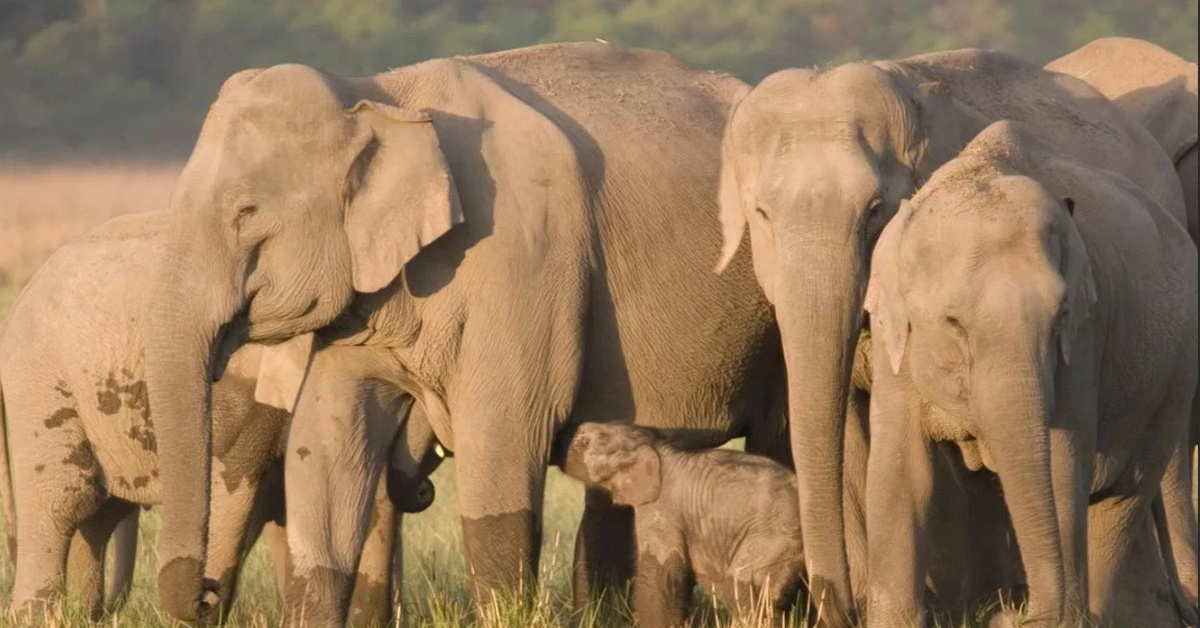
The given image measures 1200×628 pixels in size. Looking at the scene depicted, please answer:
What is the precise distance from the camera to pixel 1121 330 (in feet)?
22.5

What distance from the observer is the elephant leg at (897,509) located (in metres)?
6.48

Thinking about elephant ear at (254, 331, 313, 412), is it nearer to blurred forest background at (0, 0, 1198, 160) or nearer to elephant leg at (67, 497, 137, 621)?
elephant leg at (67, 497, 137, 621)

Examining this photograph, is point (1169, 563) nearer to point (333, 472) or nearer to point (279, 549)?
point (333, 472)

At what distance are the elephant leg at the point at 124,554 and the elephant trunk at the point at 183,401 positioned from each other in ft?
5.40

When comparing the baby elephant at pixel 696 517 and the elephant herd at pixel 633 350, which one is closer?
the elephant herd at pixel 633 350

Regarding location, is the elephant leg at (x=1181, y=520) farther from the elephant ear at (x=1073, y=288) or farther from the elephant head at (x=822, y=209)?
the elephant ear at (x=1073, y=288)

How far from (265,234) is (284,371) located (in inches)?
31.8

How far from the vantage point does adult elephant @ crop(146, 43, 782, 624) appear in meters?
6.72

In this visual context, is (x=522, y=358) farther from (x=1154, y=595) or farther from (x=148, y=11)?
(x=148, y=11)

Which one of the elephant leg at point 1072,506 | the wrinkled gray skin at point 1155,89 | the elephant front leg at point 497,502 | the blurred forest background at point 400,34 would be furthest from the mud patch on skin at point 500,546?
the blurred forest background at point 400,34

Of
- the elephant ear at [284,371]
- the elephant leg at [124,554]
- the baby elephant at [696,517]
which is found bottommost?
the elephant leg at [124,554]

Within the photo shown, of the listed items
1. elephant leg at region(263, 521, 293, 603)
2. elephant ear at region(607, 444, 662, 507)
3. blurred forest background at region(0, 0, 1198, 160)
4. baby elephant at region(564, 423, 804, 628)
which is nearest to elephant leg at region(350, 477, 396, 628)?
elephant leg at region(263, 521, 293, 603)

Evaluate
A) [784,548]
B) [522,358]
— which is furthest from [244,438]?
[784,548]

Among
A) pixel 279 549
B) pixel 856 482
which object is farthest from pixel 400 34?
pixel 856 482
